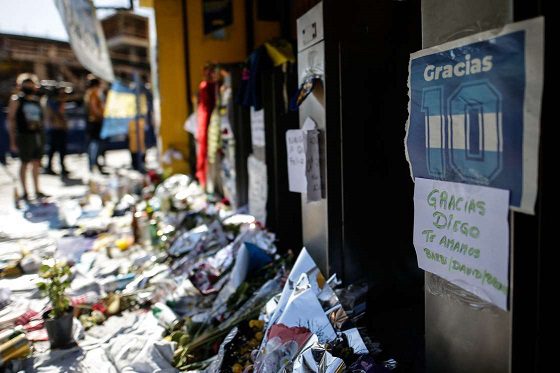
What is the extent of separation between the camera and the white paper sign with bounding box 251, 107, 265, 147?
4.00 meters

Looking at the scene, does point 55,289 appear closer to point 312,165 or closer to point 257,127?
point 312,165

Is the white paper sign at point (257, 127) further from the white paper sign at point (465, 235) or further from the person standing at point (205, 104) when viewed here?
the white paper sign at point (465, 235)

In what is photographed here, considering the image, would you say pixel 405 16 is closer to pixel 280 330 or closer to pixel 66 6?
pixel 280 330

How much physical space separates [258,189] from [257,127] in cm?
56

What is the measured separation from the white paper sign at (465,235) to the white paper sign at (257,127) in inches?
94.3

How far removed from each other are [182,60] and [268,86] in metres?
4.43

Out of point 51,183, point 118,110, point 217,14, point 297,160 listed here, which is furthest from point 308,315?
point 51,183

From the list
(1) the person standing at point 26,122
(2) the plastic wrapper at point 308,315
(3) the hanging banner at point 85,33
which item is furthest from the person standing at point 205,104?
(1) the person standing at point 26,122

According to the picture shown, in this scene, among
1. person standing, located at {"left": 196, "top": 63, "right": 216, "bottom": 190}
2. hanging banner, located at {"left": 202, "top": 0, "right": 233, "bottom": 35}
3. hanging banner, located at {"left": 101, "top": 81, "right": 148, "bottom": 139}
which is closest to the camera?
person standing, located at {"left": 196, "top": 63, "right": 216, "bottom": 190}

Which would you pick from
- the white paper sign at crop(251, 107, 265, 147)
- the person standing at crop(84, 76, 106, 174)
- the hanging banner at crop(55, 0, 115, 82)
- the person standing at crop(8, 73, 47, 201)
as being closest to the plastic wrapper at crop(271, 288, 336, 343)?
the white paper sign at crop(251, 107, 265, 147)

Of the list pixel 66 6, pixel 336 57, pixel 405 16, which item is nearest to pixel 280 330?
pixel 336 57

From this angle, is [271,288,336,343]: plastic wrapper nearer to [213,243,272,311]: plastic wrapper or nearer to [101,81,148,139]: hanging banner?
[213,243,272,311]: plastic wrapper

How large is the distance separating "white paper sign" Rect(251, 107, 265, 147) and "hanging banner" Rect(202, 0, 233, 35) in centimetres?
327

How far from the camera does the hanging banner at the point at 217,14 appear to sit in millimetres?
6840
